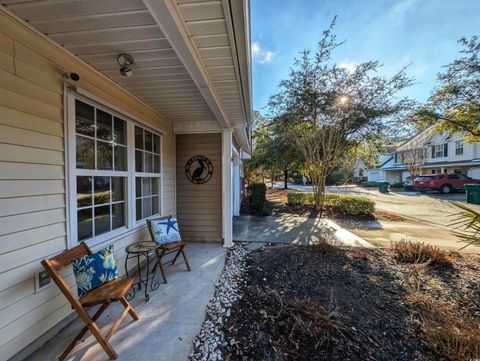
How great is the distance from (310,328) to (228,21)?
2759 millimetres

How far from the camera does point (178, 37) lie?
5.41 feet

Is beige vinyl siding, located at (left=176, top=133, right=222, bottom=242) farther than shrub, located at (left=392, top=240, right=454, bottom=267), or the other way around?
beige vinyl siding, located at (left=176, top=133, right=222, bottom=242)

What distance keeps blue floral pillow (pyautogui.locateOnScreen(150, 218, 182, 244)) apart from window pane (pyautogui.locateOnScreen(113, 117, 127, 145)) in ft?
4.30

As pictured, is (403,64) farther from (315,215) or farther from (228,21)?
(228,21)

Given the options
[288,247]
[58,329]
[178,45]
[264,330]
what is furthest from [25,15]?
Result: [288,247]

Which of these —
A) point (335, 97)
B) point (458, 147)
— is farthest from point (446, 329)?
point (458, 147)

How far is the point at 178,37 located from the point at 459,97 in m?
9.06

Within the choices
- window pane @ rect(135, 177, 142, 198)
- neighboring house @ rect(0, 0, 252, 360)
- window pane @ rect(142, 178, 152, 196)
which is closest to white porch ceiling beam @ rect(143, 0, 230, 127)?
neighboring house @ rect(0, 0, 252, 360)

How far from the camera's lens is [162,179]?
13.4 feet

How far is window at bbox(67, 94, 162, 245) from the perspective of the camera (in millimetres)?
2217

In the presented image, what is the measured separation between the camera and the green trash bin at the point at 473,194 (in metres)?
9.49

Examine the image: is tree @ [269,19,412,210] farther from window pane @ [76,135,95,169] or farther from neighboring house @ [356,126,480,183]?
neighboring house @ [356,126,480,183]

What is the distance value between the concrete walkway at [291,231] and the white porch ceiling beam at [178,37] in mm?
3536

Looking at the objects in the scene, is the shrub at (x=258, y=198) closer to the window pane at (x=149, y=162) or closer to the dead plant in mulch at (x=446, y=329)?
the window pane at (x=149, y=162)
